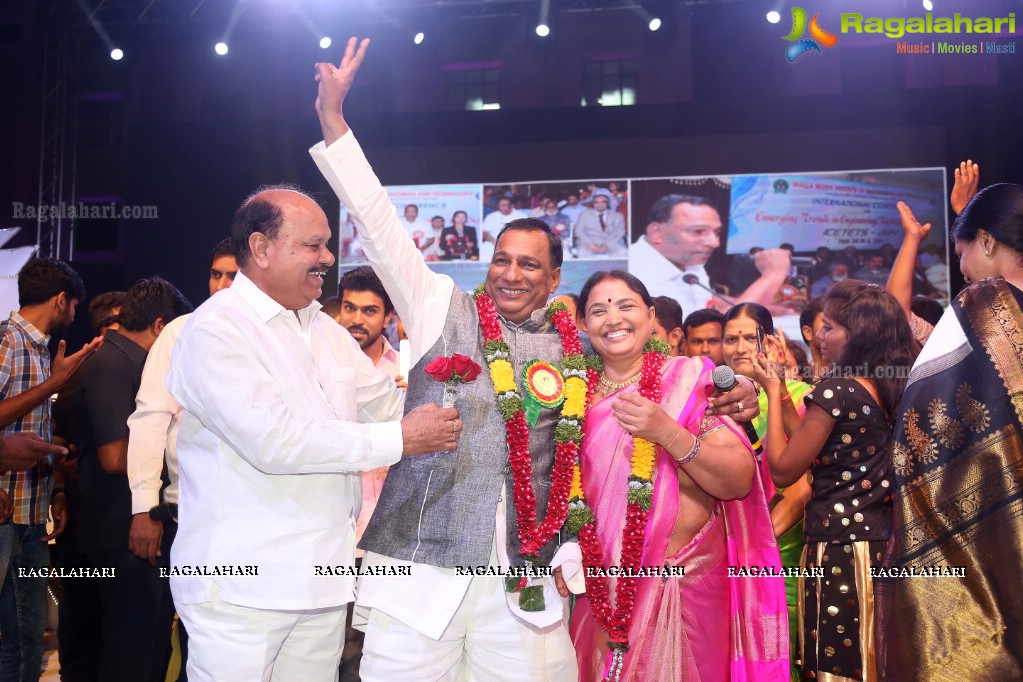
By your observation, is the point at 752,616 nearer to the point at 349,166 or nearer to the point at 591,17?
the point at 349,166

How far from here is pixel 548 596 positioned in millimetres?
2441

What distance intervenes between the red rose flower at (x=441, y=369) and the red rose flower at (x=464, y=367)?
1 centimetres

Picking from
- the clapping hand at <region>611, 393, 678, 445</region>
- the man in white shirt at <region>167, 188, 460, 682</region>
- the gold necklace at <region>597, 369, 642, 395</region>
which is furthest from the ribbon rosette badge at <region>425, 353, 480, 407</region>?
the gold necklace at <region>597, 369, 642, 395</region>

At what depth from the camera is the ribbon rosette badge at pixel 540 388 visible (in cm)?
260

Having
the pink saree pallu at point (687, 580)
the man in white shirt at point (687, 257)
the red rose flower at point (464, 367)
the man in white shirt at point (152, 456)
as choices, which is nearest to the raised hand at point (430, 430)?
the red rose flower at point (464, 367)

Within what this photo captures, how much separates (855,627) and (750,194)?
641 cm

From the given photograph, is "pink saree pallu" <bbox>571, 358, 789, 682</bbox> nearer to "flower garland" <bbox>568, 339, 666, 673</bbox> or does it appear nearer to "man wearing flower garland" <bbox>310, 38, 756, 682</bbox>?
"flower garland" <bbox>568, 339, 666, 673</bbox>

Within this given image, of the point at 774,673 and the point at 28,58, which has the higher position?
the point at 28,58

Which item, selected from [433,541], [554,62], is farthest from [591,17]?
[433,541]

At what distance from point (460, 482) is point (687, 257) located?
675 cm

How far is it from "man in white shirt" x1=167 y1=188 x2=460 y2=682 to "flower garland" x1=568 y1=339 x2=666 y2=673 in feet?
1.73

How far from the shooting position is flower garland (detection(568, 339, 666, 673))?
2.65m

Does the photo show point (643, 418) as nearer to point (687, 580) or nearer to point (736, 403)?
point (736, 403)

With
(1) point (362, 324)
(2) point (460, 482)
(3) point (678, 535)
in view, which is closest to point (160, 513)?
(1) point (362, 324)
